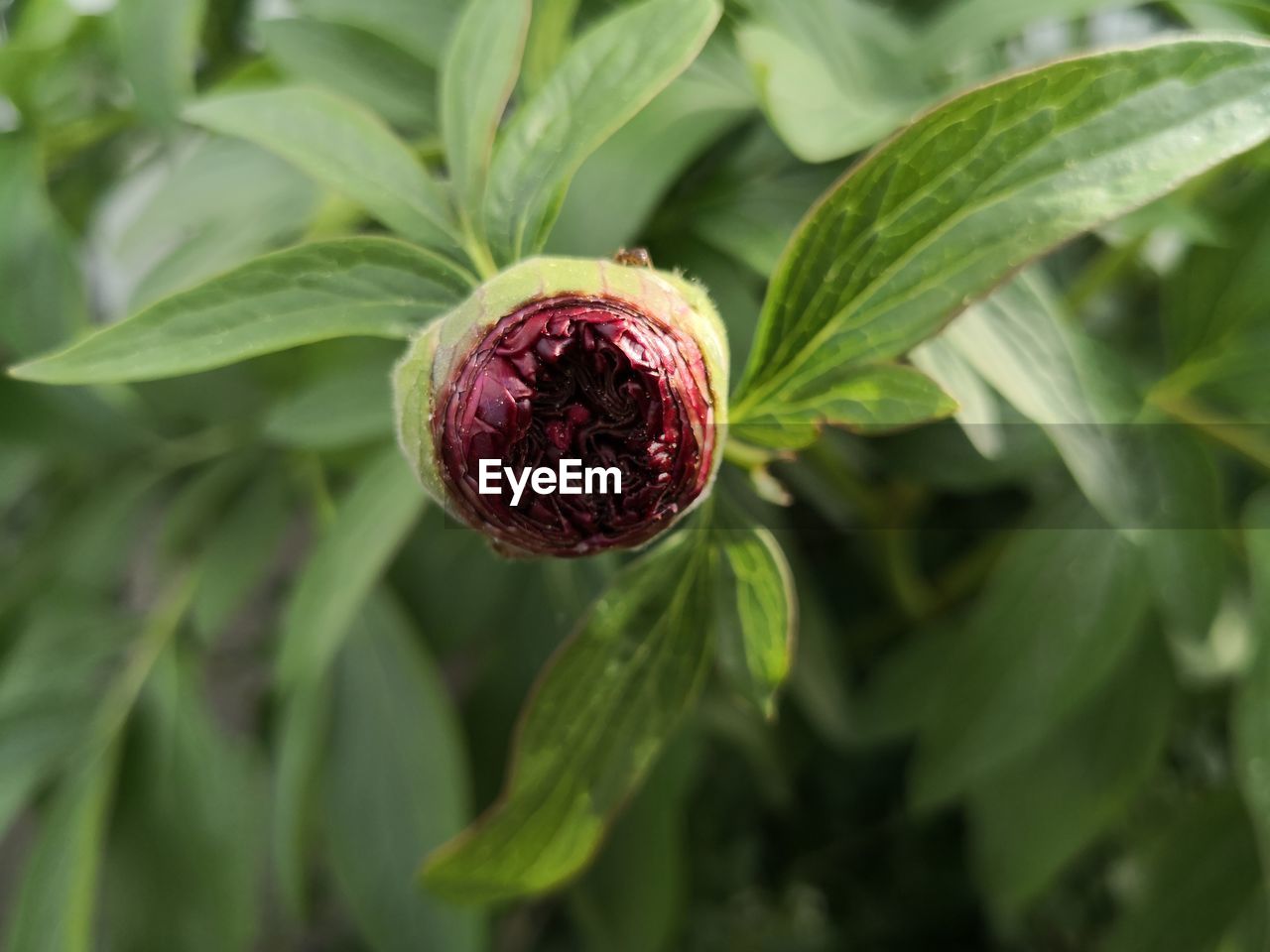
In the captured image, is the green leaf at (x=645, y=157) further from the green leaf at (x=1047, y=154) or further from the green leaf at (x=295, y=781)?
the green leaf at (x=295, y=781)

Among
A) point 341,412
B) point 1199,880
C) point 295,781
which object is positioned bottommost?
point 1199,880

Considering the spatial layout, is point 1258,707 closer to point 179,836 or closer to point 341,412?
point 341,412

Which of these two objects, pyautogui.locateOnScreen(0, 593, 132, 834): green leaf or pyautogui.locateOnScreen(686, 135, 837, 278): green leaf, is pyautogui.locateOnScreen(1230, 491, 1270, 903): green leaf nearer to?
pyautogui.locateOnScreen(686, 135, 837, 278): green leaf

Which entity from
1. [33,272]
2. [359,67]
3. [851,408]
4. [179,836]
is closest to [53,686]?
[179,836]

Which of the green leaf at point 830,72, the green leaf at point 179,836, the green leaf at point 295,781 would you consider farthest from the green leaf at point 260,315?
the green leaf at point 179,836

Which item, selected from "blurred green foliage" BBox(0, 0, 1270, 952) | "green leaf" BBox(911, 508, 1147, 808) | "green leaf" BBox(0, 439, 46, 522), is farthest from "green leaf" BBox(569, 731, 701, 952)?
"green leaf" BBox(0, 439, 46, 522)

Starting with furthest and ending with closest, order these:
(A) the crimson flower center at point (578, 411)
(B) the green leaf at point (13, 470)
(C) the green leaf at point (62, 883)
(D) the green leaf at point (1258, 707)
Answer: (B) the green leaf at point (13, 470)
(C) the green leaf at point (62, 883)
(D) the green leaf at point (1258, 707)
(A) the crimson flower center at point (578, 411)

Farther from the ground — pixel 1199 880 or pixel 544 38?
pixel 544 38

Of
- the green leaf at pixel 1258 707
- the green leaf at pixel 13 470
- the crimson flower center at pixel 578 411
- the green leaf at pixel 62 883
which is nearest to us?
the crimson flower center at pixel 578 411
